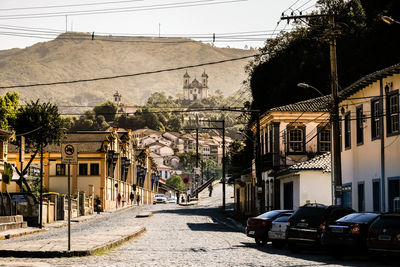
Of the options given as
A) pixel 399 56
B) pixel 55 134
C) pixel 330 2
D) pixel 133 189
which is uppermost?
pixel 330 2

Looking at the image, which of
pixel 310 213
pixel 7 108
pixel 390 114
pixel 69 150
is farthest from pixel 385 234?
pixel 7 108

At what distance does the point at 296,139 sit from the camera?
177 feet

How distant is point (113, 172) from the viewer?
Answer: 281 feet

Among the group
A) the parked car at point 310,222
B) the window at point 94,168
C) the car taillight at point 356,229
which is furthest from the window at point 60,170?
the car taillight at point 356,229

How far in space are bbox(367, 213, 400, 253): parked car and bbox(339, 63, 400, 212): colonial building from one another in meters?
9.84

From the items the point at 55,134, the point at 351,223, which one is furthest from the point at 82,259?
the point at 55,134

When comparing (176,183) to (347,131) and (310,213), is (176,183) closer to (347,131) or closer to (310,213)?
(347,131)

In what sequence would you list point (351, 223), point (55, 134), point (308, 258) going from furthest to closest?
1. point (55, 134)
2. point (308, 258)
3. point (351, 223)

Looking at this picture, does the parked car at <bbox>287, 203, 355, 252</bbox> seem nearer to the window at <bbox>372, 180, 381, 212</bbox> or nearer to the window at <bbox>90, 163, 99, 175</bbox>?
the window at <bbox>372, 180, 381, 212</bbox>

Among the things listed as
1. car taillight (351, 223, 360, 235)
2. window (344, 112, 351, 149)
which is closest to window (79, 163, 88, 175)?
window (344, 112, 351, 149)

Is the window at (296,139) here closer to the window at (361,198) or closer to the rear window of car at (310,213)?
the window at (361,198)

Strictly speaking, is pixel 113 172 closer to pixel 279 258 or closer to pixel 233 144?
pixel 233 144

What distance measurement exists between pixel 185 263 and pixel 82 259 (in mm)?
2932

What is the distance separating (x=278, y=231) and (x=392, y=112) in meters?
7.51
